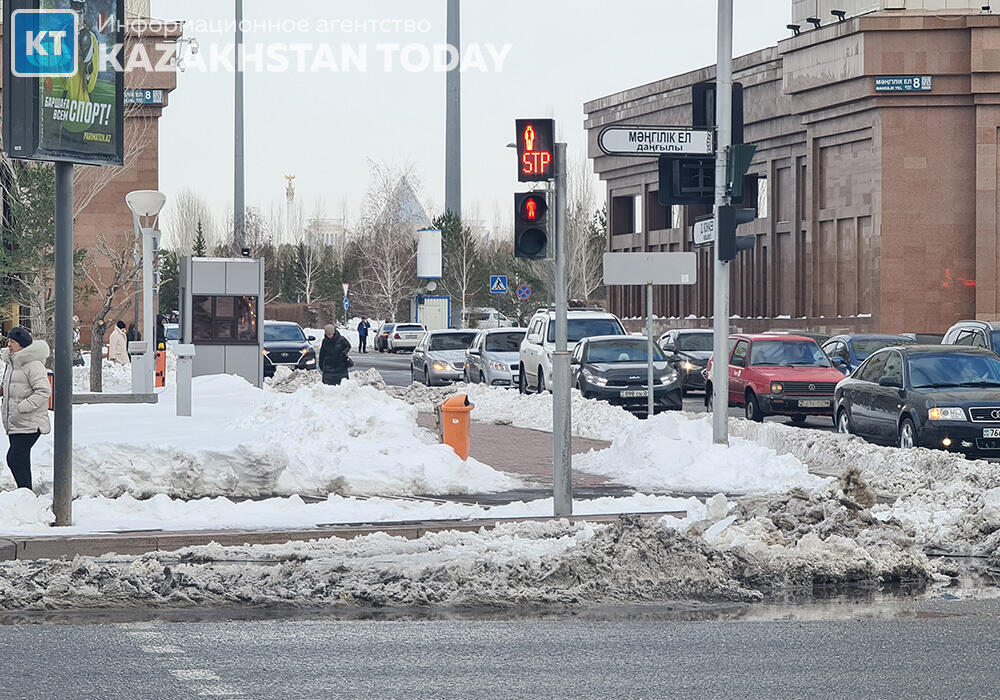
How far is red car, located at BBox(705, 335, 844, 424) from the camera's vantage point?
27.1 meters

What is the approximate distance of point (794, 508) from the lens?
11820 millimetres

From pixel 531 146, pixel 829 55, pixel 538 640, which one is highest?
pixel 829 55

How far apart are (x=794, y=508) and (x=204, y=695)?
5868 millimetres

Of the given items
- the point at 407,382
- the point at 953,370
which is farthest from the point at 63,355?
the point at 407,382

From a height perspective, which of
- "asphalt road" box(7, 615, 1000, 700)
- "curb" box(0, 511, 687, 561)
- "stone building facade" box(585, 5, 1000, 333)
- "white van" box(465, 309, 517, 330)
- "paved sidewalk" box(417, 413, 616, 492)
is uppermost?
"stone building facade" box(585, 5, 1000, 333)

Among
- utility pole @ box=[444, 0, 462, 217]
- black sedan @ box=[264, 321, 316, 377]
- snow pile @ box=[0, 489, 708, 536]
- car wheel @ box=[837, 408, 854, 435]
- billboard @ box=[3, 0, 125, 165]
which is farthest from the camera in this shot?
utility pole @ box=[444, 0, 462, 217]

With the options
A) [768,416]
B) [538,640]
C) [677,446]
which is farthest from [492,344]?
[538,640]

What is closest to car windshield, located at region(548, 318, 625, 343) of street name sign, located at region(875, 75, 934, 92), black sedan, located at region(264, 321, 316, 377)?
black sedan, located at region(264, 321, 316, 377)

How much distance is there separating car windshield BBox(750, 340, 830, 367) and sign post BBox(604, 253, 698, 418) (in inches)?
196

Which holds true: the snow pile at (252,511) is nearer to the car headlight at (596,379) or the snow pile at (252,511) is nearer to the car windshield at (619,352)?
the car headlight at (596,379)

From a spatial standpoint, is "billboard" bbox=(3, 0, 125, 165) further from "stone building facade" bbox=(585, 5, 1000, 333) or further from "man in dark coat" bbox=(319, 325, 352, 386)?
"stone building facade" bbox=(585, 5, 1000, 333)

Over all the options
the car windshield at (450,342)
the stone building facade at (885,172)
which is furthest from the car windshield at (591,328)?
the stone building facade at (885,172)

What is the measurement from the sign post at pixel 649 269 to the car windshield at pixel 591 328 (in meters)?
9.81

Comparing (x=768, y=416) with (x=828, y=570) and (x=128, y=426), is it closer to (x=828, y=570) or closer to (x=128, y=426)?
(x=128, y=426)
